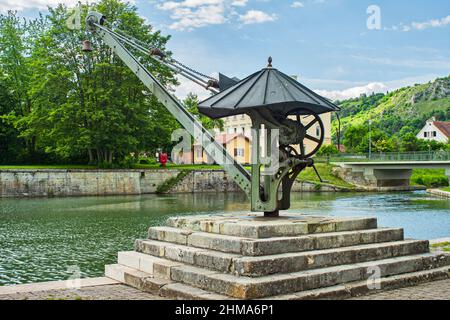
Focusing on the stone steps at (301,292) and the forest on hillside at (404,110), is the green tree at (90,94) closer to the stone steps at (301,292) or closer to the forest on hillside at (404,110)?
the stone steps at (301,292)

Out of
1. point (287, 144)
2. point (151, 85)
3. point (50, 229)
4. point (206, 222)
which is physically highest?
point (151, 85)

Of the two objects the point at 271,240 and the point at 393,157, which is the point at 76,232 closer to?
the point at 271,240

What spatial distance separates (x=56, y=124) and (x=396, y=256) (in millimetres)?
41582

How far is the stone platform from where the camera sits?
742 cm

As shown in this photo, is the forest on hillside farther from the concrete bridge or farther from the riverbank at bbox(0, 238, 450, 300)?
the riverbank at bbox(0, 238, 450, 300)

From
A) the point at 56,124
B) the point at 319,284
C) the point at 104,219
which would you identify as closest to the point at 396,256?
the point at 319,284

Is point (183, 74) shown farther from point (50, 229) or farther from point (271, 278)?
→ point (50, 229)

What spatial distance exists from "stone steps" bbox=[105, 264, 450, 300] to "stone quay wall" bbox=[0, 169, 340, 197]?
36.3 metres

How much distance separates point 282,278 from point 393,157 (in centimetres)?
5187

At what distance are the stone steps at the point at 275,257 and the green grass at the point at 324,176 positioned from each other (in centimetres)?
4733

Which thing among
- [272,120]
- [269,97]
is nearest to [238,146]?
[272,120]

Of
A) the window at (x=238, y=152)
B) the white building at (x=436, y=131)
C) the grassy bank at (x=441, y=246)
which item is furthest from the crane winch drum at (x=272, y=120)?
the white building at (x=436, y=131)

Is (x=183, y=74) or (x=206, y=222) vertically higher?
(x=183, y=74)
